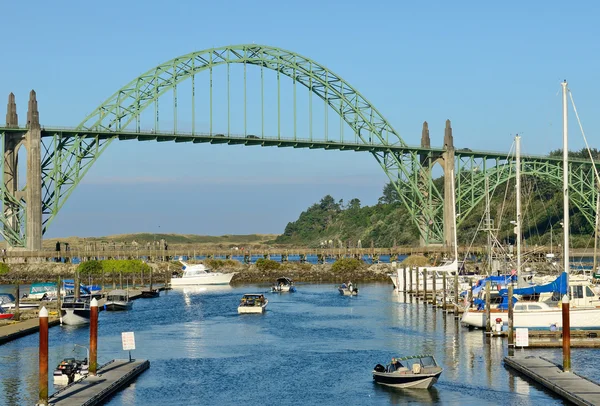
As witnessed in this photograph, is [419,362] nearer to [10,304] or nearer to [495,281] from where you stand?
[495,281]

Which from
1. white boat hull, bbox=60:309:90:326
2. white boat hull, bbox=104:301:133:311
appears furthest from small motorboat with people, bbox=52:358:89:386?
white boat hull, bbox=104:301:133:311

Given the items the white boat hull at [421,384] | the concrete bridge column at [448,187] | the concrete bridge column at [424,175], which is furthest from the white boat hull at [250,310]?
the concrete bridge column at [424,175]

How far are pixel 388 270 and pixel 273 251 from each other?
70.5 feet

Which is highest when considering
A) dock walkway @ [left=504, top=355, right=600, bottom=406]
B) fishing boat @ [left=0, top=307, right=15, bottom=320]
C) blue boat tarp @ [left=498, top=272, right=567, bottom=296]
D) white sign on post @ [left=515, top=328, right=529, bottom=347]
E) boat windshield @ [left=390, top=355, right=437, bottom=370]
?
blue boat tarp @ [left=498, top=272, right=567, bottom=296]

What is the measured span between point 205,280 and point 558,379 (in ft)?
256

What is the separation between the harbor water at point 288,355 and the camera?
42125 mm

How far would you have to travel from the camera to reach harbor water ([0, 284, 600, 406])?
4212cm

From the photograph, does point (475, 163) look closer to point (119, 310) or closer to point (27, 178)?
point (27, 178)

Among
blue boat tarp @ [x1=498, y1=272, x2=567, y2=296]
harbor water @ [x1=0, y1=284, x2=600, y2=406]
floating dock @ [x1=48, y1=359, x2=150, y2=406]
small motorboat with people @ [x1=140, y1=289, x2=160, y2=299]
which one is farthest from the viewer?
small motorboat with people @ [x1=140, y1=289, x2=160, y2=299]

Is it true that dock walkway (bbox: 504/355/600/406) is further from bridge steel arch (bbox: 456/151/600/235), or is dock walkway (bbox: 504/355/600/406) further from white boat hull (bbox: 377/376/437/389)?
bridge steel arch (bbox: 456/151/600/235)

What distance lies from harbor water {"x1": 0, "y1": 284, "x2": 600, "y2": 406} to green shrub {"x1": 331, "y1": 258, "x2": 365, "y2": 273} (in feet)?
156

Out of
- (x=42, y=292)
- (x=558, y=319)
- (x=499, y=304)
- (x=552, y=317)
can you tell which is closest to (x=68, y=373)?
(x=552, y=317)

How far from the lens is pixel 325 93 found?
126562mm

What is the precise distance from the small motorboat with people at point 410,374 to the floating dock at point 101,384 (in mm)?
10870
